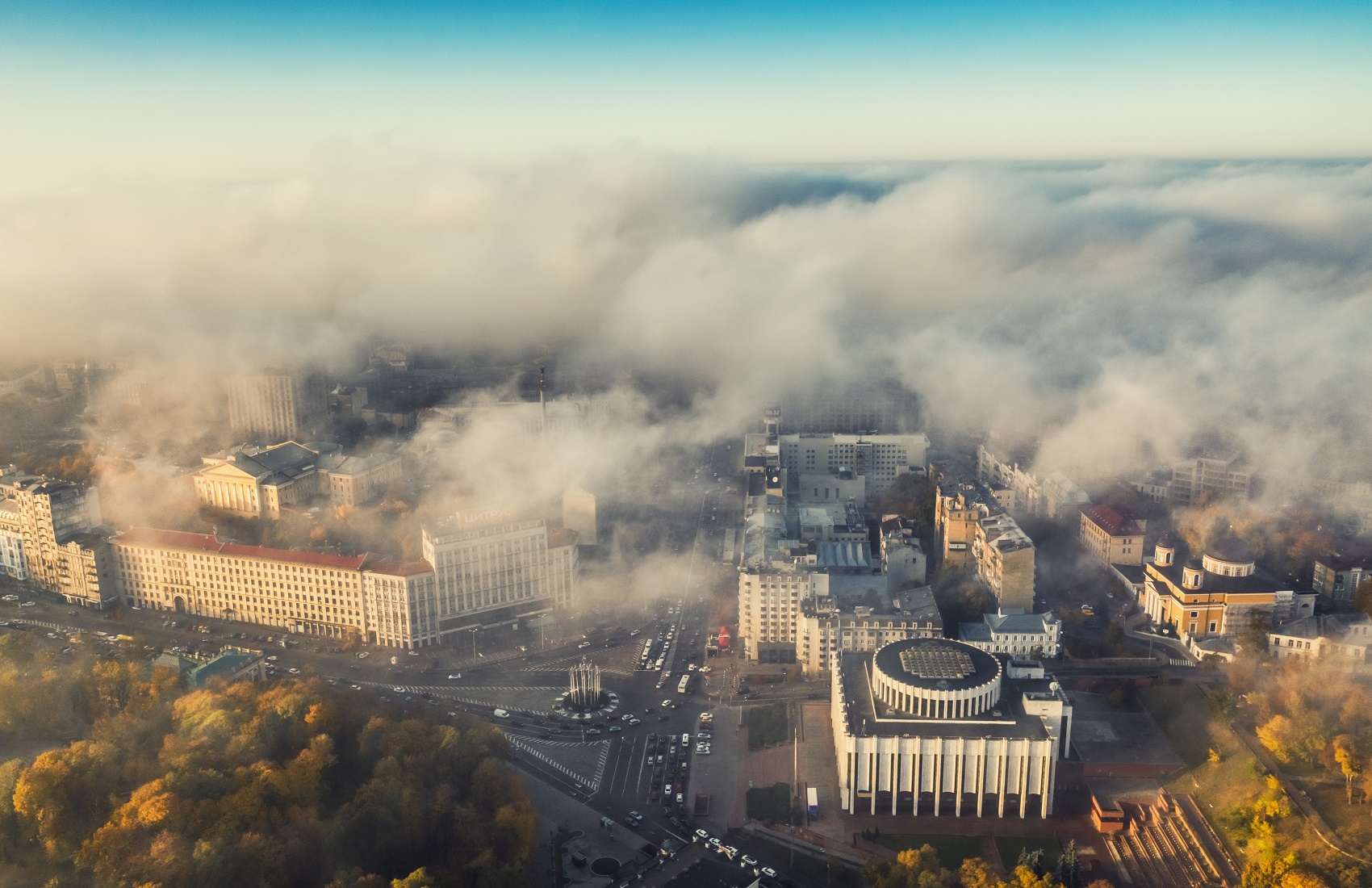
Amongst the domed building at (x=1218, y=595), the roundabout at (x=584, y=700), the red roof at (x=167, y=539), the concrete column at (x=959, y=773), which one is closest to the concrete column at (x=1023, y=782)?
the concrete column at (x=959, y=773)

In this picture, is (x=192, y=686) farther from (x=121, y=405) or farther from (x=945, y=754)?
(x=121, y=405)

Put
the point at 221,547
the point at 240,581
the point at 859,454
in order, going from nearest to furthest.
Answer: the point at 240,581 → the point at 221,547 → the point at 859,454

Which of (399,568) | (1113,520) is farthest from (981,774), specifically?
(399,568)

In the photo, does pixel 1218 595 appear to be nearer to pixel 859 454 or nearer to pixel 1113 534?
pixel 1113 534

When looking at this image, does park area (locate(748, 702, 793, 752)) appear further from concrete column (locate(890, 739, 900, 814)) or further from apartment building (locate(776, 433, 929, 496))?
apartment building (locate(776, 433, 929, 496))

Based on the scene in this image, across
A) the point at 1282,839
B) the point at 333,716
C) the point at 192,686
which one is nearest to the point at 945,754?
the point at 1282,839
